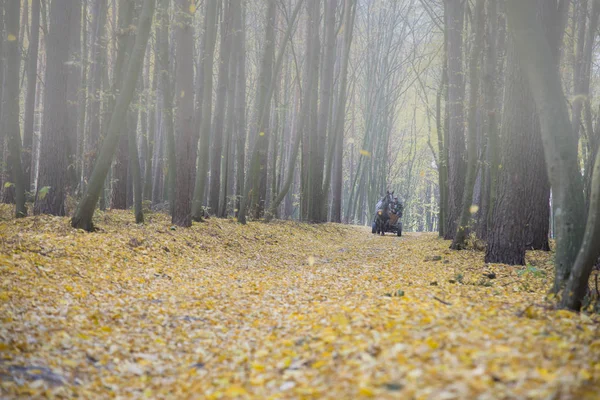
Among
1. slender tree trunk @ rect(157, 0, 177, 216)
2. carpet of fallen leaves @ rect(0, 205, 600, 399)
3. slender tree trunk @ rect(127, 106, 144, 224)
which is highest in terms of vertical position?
slender tree trunk @ rect(157, 0, 177, 216)

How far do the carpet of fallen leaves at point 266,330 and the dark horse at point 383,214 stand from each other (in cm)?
1111

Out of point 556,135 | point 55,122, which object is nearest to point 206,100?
point 55,122

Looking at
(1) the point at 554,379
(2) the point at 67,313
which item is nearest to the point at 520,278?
(1) the point at 554,379

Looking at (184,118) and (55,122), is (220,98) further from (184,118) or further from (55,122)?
(55,122)

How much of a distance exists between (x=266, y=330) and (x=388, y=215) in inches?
611

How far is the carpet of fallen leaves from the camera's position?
109 inches

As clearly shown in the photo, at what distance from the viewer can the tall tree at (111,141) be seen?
841 centimetres

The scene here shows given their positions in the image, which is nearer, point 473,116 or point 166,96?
point 473,116

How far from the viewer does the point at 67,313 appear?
4605mm

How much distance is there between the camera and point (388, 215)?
1955 cm

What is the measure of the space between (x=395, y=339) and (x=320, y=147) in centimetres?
1634

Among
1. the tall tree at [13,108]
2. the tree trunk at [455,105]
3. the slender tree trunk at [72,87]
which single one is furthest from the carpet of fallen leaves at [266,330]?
the tree trunk at [455,105]

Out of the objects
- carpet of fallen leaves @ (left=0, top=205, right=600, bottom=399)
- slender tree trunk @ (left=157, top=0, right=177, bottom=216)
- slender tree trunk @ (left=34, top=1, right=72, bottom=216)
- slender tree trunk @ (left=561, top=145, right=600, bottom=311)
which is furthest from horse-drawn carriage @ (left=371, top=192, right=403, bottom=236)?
slender tree trunk @ (left=561, top=145, right=600, bottom=311)

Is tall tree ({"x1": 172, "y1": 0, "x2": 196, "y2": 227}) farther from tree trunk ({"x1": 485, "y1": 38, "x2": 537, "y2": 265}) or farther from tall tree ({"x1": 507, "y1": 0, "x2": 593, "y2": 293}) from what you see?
tall tree ({"x1": 507, "y1": 0, "x2": 593, "y2": 293})
